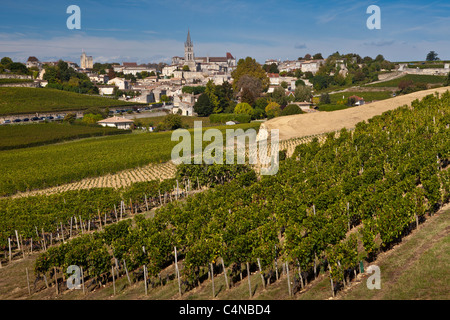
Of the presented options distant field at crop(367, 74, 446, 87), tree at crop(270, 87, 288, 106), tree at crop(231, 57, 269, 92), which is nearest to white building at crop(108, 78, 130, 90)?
tree at crop(231, 57, 269, 92)

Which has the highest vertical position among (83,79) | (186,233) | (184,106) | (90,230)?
(83,79)

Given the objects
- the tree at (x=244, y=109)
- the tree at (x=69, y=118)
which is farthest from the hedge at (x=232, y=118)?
the tree at (x=69, y=118)

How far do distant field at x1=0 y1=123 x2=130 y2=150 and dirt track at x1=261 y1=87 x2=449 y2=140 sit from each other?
3529cm

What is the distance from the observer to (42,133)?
7219cm

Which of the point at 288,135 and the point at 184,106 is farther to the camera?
the point at 184,106

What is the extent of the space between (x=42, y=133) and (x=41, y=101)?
42034mm

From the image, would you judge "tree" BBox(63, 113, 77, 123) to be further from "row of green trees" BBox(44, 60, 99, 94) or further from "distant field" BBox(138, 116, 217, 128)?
"row of green trees" BBox(44, 60, 99, 94)

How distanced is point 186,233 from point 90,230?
1024 centimetres

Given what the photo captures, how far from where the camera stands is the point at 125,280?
1717cm

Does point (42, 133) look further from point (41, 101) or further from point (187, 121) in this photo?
point (41, 101)

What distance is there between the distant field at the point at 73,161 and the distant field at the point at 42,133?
10.9 ft

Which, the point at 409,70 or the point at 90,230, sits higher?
the point at 409,70
